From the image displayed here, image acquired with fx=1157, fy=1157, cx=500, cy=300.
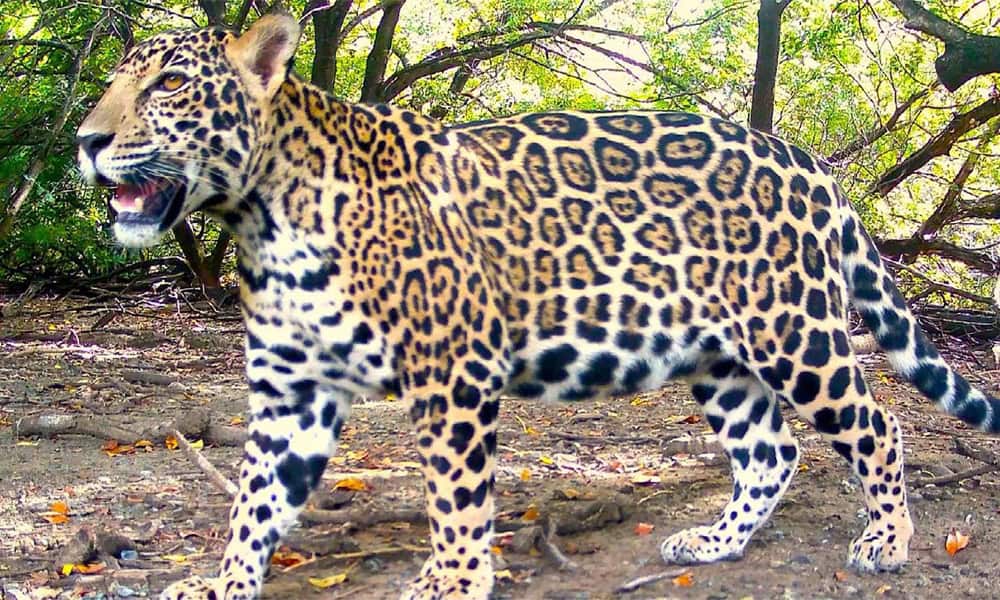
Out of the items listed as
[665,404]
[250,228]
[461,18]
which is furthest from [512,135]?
[461,18]

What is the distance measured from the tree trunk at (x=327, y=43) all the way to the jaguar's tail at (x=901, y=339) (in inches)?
289

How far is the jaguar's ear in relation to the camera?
4059 mm

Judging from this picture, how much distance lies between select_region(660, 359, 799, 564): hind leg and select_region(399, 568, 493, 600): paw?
3.68 feet

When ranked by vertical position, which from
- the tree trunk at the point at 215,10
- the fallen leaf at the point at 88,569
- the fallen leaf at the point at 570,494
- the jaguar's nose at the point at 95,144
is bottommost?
the fallen leaf at the point at 88,569

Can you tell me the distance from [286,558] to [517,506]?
4.13ft

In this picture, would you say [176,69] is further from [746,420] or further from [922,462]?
[922,462]

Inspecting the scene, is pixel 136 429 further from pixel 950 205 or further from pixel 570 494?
pixel 950 205

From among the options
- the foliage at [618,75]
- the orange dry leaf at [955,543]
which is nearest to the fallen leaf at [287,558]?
the orange dry leaf at [955,543]

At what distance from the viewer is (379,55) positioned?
12.0 meters

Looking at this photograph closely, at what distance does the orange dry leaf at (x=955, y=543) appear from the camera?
16.0 ft

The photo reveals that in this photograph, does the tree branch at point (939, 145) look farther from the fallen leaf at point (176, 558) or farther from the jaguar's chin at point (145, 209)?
the jaguar's chin at point (145, 209)

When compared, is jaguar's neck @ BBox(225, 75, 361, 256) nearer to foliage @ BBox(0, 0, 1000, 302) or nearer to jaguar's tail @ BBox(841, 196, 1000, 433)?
jaguar's tail @ BBox(841, 196, 1000, 433)

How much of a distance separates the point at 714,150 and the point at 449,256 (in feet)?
4.23

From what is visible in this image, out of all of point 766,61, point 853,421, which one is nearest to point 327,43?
point 766,61
